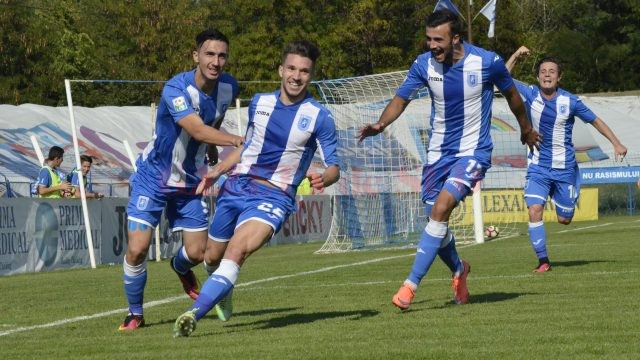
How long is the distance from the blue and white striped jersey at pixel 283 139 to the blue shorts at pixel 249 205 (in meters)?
0.07

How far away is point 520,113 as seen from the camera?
9.77 meters

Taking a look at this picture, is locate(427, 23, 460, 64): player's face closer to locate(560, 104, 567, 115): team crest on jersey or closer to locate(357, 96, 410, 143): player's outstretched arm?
locate(357, 96, 410, 143): player's outstretched arm

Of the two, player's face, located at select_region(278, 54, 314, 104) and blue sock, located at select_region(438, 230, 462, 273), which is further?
blue sock, located at select_region(438, 230, 462, 273)

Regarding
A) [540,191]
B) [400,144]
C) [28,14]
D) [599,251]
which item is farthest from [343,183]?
[28,14]

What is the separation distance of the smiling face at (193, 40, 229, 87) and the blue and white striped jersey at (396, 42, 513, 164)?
1596 millimetres

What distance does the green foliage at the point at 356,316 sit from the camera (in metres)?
6.84

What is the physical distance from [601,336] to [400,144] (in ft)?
57.4

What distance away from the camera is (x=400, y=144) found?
24453 mm

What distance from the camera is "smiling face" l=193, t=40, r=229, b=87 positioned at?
8656mm

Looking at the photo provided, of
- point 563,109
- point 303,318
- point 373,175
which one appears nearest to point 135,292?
point 303,318

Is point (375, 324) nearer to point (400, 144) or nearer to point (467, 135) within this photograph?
point (467, 135)

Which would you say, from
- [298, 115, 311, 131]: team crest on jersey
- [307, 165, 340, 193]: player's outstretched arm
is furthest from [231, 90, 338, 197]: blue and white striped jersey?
[307, 165, 340, 193]: player's outstretched arm

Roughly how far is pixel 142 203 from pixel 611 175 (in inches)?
1329

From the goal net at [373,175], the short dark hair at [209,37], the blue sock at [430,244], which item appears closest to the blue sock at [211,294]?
the short dark hair at [209,37]
